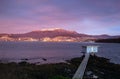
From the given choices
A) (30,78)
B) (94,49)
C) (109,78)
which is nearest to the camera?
(30,78)

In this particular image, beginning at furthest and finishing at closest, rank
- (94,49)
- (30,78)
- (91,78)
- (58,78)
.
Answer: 1. (94,49)
2. (91,78)
3. (30,78)
4. (58,78)

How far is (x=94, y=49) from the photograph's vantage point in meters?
59.0

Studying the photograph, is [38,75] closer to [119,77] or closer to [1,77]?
[1,77]

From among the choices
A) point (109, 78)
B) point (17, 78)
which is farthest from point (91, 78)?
point (17, 78)

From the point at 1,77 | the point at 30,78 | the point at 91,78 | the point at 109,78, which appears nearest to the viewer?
the point at 1,77

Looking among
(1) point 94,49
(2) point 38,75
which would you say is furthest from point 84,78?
(1) point 94,49

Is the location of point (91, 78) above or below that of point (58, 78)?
below

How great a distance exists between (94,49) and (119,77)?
35486 mm

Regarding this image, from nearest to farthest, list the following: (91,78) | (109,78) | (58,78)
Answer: (58,78)
(91,78)
(109,78)

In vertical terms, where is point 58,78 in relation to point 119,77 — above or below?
above

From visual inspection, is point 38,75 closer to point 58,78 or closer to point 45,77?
point 45,77

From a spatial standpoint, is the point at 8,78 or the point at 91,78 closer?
the point at 8,78

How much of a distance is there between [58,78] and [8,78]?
3.96 metres

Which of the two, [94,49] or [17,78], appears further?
[94,49]
